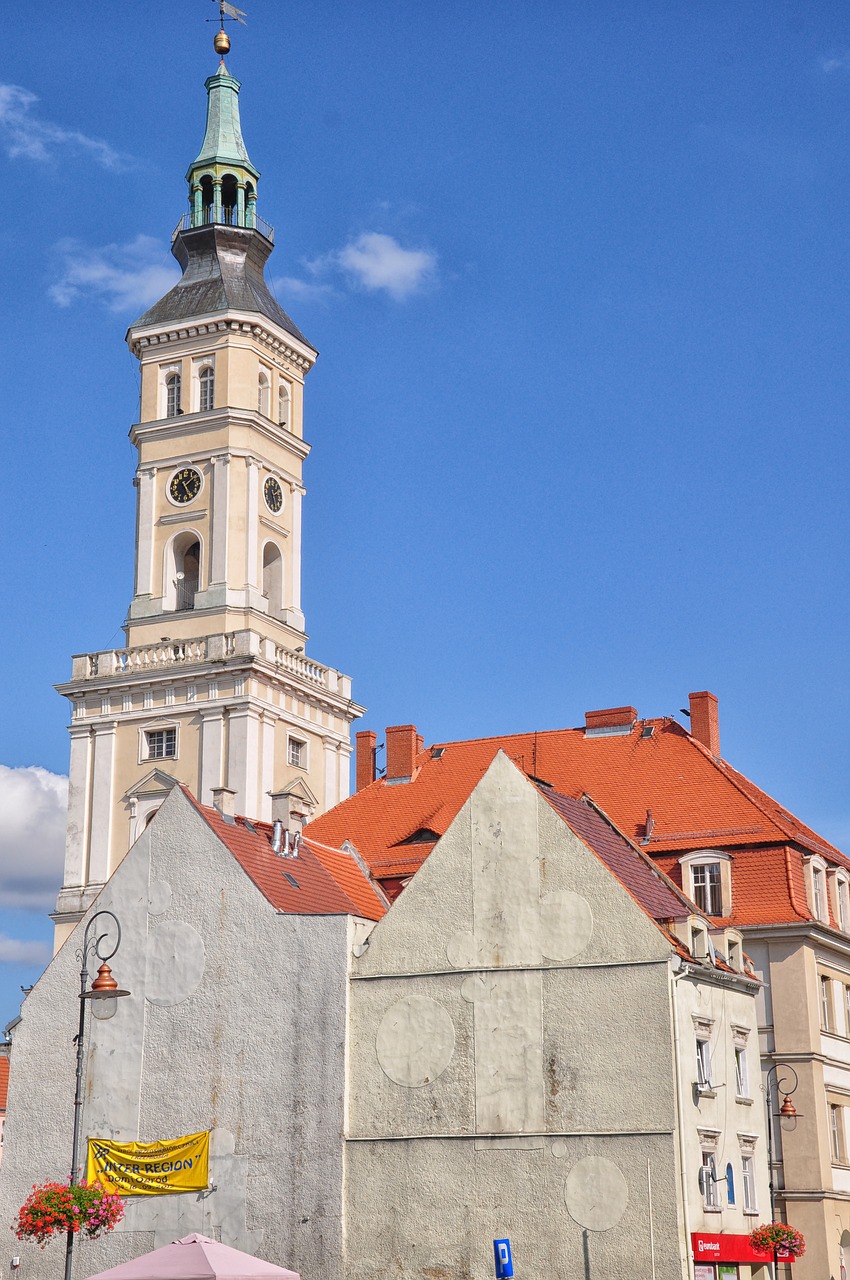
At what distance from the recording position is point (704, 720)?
6444cm

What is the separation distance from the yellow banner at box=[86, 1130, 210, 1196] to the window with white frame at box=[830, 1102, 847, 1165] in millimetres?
18965

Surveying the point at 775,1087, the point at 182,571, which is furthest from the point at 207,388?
the point at 775,1087

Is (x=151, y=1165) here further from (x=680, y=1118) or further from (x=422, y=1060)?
(x=680, y=1118)

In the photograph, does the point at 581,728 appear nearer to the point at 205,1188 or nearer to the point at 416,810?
the point at 416,810

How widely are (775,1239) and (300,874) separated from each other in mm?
14587

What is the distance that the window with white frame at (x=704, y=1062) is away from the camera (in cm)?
4422

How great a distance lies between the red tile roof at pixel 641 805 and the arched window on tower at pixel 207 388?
60.5ft

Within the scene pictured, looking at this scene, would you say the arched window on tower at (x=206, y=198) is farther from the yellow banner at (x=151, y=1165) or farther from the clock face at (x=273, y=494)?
the yellow banner at (x=151, y=1165)

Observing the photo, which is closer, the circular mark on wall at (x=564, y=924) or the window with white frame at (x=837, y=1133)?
the circular mark on wall at (x=564, y=924)

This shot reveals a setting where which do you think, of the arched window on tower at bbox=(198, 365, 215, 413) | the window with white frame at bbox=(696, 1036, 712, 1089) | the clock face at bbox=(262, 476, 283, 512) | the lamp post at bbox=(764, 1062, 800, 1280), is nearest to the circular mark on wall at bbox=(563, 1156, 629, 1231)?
the window with white frame at bbox=(696, 1036, 712, 1089)

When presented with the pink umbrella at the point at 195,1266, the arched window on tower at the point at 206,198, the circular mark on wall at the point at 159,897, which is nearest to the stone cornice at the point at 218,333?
the arched window on tower at the point at 206,198

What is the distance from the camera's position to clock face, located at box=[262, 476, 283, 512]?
7756 centimetres

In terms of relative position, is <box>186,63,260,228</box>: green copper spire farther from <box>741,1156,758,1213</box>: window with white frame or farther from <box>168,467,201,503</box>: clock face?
<box>741,1156,758,1213</box>: window with white frame

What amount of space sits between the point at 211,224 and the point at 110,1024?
4279cm
